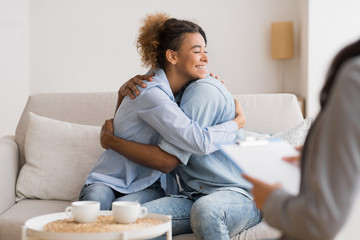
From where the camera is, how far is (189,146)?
1999 mm

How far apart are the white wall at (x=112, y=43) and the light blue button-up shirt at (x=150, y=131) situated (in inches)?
89.2

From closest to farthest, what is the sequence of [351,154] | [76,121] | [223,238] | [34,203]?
1. [351,154]
2. [223,238]
3. [34,203]
4. [76,121]

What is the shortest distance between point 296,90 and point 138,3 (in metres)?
1.57

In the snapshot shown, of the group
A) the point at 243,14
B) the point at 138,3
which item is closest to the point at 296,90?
the point at 243,14

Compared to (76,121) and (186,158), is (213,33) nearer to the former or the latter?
(76,121)

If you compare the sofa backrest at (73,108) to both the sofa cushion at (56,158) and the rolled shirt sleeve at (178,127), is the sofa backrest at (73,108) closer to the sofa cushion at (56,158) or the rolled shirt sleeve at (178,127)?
the sofa cushion at (56,158)

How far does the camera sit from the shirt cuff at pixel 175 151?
2033 mm

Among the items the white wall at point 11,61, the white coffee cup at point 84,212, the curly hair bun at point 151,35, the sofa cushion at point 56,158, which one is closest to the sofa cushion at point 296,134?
the curly hair bun at point 151,35

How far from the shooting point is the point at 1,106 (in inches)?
176

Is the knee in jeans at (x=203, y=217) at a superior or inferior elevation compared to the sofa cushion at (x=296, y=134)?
inferior

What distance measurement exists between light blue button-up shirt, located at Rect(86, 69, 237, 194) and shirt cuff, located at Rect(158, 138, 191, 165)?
0.03m

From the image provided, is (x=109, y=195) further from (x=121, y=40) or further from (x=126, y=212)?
(x=121, y=40)

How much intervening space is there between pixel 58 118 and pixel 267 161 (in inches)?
76.7

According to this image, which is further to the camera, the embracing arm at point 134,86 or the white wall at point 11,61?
the white wall at point 11,61
